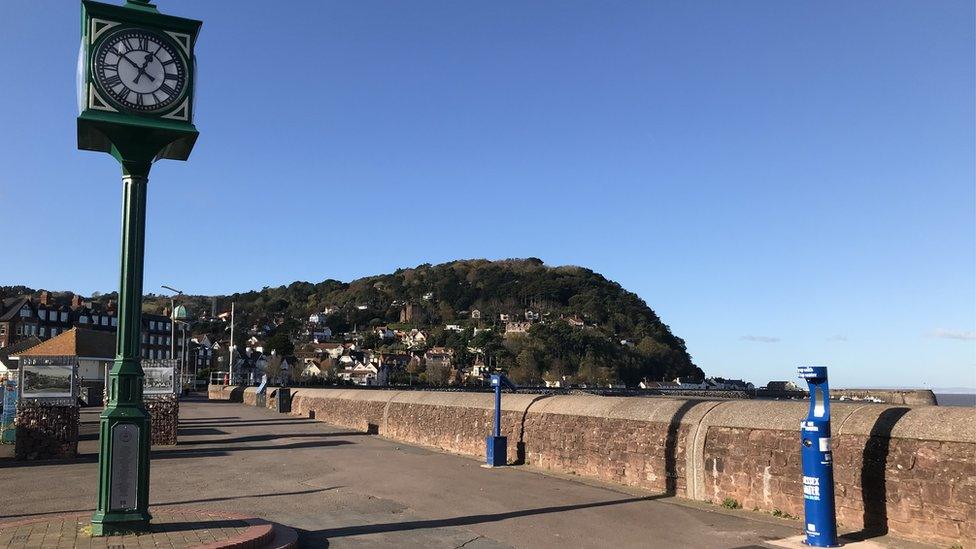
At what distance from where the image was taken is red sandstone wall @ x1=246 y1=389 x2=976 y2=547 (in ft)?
23.4

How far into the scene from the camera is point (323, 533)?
335 inches

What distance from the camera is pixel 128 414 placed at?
25.5 feet

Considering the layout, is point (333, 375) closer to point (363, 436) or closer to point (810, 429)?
point (363, 436)

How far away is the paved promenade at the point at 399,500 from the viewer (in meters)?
8.26

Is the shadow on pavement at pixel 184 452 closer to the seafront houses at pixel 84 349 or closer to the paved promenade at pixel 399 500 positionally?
the paved promenade at pixel 399 500

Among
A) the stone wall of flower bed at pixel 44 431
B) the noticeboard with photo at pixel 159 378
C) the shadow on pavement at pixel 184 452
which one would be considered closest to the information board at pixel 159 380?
the noticeboard with photo at pixel 159 378

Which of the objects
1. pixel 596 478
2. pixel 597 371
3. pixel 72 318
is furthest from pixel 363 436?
pixel 597 371

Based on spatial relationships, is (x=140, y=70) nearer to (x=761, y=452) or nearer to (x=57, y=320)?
(x=761, y=452)

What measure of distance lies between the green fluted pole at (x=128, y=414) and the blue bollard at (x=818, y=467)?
6.70m

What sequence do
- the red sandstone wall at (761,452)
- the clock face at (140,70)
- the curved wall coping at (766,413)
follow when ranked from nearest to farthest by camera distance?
the red sandstone wall at (761,452) < the curved wall coping at (766,413) < the clock face at (140,70)

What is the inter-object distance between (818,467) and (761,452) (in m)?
1.57

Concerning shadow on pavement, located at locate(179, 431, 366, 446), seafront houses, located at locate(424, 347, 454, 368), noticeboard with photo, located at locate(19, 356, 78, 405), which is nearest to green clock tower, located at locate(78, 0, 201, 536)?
noticeboard with photo, located at locate(19, 356, 78, 405)

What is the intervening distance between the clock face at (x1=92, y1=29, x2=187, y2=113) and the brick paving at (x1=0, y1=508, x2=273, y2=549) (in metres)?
4.44

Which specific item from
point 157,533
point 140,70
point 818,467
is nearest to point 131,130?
point 140,70
